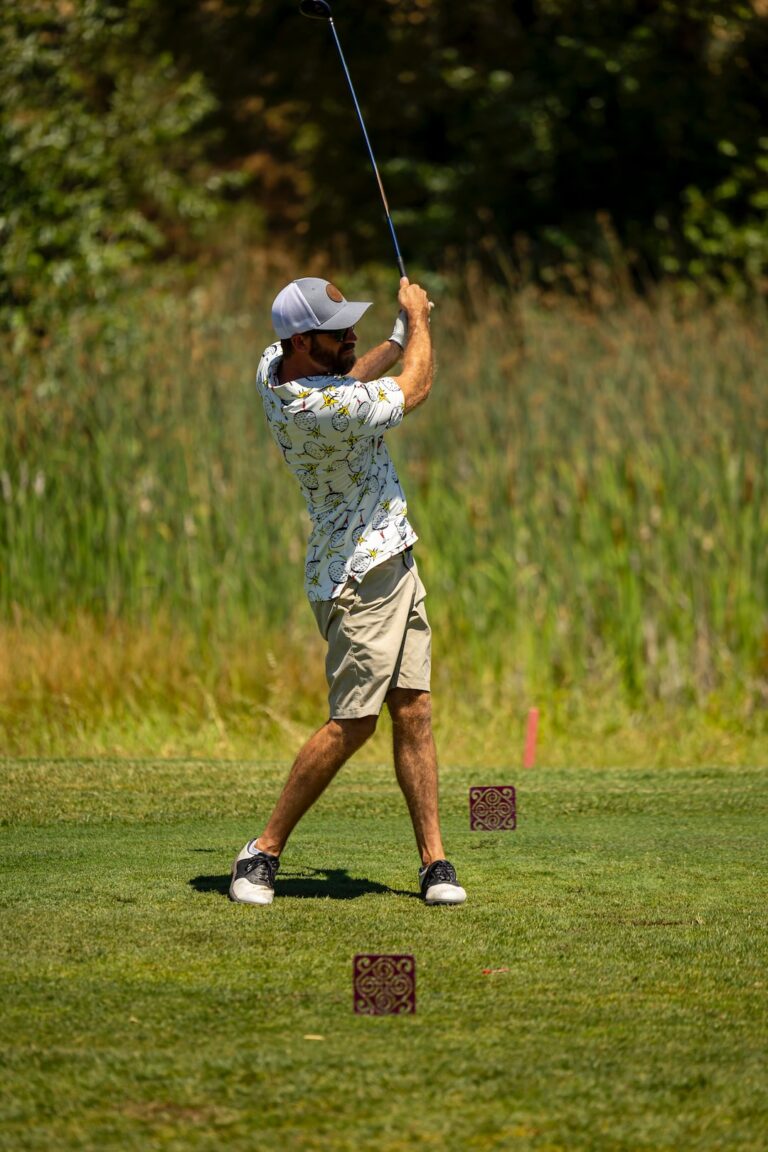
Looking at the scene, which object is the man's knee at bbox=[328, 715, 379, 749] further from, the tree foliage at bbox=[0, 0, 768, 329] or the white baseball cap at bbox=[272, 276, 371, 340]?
the tree foliage at bbox=[0, 0, 768, 329]

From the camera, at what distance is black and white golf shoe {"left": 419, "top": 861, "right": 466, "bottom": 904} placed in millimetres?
4914

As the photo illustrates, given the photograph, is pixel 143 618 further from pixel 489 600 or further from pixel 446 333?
pixel 446 333

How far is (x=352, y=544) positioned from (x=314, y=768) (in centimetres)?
64

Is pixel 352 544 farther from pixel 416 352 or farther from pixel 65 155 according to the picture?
pixel 65 155

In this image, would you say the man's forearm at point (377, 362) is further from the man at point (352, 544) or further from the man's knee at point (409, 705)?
the man's knee at point (409, 705)

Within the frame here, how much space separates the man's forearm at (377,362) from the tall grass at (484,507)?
4.27 meters

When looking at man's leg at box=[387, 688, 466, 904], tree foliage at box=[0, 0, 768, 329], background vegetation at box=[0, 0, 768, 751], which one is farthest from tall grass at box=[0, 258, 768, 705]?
tree foliage at box=[0, 0, 768, 329]

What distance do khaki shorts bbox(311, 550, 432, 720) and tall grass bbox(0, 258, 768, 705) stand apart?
4.23m

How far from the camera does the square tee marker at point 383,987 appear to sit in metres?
3.82

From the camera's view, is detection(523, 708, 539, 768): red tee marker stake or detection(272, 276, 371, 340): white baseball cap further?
detection(523, 708, 539, 768): red tee marker stake

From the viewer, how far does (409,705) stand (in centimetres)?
509

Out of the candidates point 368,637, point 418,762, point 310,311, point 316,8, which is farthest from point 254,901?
point 316,8

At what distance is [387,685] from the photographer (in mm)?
5012

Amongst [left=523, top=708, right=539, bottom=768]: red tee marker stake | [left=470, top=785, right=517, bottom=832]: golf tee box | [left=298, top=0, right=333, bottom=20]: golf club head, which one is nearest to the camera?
[left=298, top=0, right=333, bottom=20]: golf club head
